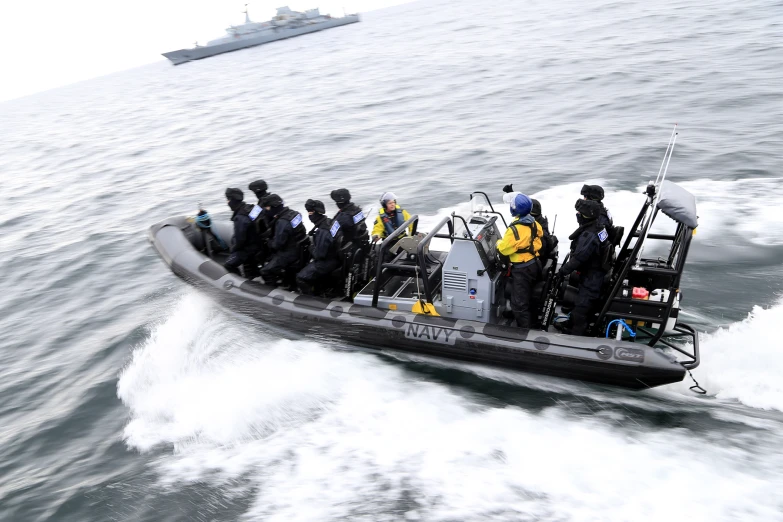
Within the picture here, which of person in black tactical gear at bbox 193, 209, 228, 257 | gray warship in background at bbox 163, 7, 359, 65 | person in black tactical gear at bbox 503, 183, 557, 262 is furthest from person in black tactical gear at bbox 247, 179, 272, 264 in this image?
gray warship in background at bbox 163, 7, 359, 65

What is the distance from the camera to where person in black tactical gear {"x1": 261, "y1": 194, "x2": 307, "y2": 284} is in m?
6.29

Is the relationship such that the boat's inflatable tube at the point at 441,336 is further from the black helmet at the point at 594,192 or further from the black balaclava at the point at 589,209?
the black helmet at the point at 594,192

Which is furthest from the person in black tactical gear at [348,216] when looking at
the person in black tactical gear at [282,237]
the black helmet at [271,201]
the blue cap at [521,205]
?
the blue cap at [521,205]

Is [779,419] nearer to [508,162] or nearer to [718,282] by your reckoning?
[718,282]

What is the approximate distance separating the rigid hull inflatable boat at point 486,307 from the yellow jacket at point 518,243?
31 cm

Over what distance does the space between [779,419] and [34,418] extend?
25.0ft

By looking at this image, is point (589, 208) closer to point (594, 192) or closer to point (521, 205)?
point (594, 192)

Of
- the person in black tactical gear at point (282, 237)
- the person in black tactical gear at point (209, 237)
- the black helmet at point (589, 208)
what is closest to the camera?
the black helmet at point (589, 208)

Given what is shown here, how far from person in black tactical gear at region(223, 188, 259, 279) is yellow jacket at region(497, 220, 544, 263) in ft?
10.1

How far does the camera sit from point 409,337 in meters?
5.66

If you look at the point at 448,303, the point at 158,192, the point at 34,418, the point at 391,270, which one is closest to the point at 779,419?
the point at 448,303

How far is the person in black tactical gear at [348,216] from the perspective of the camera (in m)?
6.07

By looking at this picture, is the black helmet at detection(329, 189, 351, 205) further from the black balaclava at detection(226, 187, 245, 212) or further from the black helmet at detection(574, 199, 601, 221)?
the black helmet at detection(574, 199, 601, 221)

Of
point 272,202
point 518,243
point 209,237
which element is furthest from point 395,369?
point 209,237
